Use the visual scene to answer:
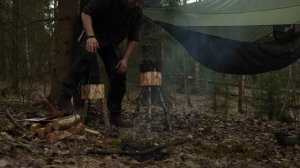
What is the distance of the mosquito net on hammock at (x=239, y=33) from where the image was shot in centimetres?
484

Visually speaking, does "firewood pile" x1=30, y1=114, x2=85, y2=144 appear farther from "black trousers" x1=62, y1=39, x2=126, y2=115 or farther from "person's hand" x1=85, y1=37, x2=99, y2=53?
"person's hand" x1=85, y1=37, x2=99, y2=53

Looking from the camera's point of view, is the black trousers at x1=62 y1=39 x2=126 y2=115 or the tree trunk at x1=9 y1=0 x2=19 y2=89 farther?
the tree trunk at x1=9 y1=0 x2=19 y2=89

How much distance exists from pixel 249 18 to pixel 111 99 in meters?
1.82

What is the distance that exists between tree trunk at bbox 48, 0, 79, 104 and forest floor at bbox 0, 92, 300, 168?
453 mm

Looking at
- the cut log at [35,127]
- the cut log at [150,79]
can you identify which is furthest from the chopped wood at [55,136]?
the cut log at [150,79]

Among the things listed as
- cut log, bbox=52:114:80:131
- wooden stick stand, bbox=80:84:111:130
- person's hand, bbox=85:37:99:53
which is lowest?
cut log, bbox=52:114:80:131

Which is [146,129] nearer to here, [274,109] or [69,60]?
[69,60]

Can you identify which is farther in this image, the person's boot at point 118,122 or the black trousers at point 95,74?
the person's boot at point 118,122

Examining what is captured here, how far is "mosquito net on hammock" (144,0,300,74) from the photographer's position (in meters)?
4.84

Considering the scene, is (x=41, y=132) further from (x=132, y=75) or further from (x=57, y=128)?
(x=132, y=75)

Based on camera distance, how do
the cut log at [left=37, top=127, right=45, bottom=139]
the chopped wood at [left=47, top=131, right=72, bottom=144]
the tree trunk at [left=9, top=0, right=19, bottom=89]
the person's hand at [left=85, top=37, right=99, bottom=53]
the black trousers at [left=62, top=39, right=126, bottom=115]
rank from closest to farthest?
1. the chopped wood at [left=47, top=131, right=72, bottom=144]
2. the cut log at [left=37, top=127, right=45, bottom=139]
3. the person's hand at [left=85, top=37, right=99, bottom=53]
4. the black trousers at [left=62, top=39, right=126, bottom=115]
5. the tree trunk at [left=9, top=0, right=19, bottom=89]

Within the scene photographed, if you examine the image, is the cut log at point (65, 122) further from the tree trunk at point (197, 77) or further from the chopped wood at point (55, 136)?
the tree trunk at point (197, 77)

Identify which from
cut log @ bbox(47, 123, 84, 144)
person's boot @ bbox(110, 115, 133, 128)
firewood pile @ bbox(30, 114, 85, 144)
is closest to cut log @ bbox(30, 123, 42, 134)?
firewood pile @ bbox(30, 114, 85, 144)

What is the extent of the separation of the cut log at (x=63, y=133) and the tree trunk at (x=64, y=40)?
58.0 inches
